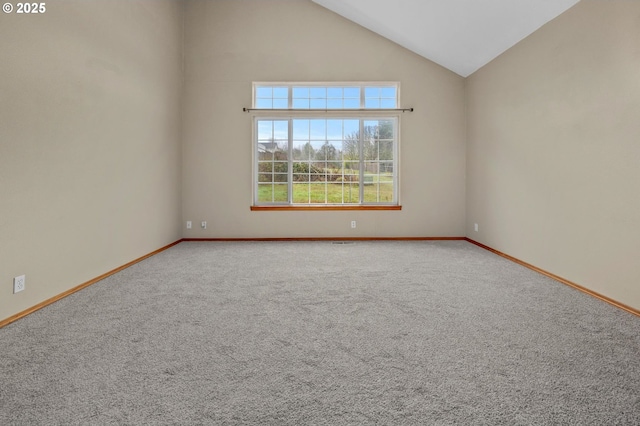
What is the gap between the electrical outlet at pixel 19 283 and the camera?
214 centimetres

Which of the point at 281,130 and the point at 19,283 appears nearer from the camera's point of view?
the point at 19,283

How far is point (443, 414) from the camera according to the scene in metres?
1.19

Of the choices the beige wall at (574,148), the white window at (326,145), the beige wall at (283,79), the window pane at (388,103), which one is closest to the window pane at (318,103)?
the white window at (326,145)

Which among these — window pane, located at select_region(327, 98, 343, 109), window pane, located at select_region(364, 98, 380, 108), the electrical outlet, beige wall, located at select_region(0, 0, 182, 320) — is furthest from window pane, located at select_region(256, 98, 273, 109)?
the electrical outlet

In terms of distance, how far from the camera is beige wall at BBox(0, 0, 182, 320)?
2133 mm

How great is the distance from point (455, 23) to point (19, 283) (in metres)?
4.99

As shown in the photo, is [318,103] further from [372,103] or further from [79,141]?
[79,141]

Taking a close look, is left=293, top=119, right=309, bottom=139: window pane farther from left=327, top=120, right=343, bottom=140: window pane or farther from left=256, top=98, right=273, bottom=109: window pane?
left=256, top=98, right=273, bottom=109: window pane

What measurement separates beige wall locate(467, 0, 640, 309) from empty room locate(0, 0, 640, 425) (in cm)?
2

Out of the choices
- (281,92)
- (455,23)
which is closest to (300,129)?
(281,92)

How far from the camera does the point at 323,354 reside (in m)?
1.64

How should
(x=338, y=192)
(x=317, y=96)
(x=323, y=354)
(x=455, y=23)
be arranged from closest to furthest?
(x=323, y=354) < (x=455, y=23) < (x=317, y=96) < (x=338, y=192)

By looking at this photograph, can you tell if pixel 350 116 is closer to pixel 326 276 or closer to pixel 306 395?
pixel 326 276

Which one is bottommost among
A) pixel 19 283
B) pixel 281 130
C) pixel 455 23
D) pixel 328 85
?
pixel 19 283
